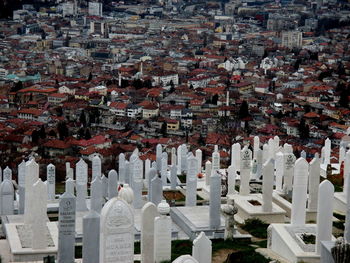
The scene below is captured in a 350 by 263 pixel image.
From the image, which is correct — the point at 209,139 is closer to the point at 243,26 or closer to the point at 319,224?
the point at 319,224

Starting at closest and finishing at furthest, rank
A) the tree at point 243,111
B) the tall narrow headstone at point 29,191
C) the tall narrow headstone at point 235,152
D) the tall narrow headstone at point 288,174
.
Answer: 1. the tall narrow headstone at point 29,191
2. the tall narrow headstone at point 288,174
3. the tall narrow headstone at point 235,152
4. the tree at point 243,111

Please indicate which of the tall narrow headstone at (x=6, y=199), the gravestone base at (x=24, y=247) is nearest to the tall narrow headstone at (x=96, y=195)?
the gravestone base at (x=24, y=247)

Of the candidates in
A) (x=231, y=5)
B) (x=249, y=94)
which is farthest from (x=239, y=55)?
(x=231, y=5)

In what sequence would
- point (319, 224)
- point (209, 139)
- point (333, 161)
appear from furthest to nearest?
1. point (209, 139)
2. point (333, 161)
3. point (319, 224)

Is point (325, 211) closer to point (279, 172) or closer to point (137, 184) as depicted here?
point (137, 184)

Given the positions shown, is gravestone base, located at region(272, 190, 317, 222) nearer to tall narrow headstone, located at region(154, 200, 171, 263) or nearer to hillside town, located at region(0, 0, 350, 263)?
hillside town, located at region(0, 0, 350, 263)

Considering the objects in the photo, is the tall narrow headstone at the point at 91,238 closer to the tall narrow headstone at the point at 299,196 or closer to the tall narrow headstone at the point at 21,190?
the tall narrow headstone at the point at 299,196
